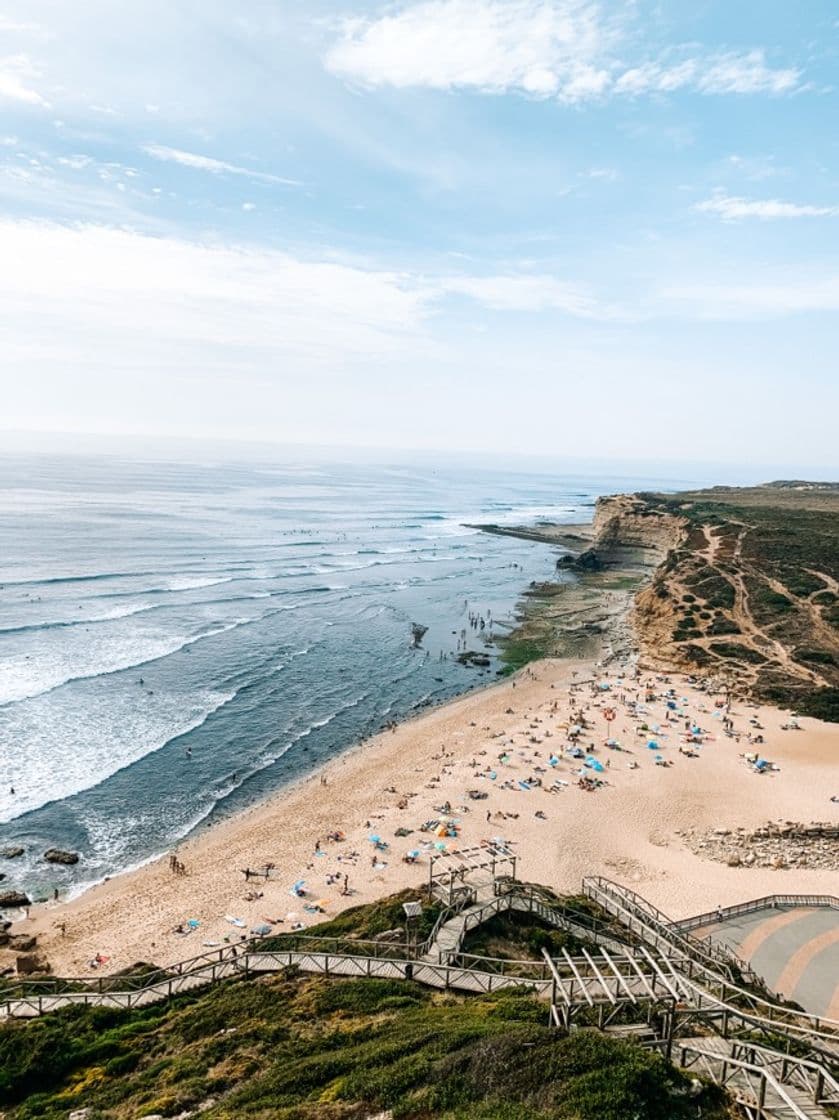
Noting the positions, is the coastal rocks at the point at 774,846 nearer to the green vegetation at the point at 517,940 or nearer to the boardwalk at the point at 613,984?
the boardwalk at the point at 613,984

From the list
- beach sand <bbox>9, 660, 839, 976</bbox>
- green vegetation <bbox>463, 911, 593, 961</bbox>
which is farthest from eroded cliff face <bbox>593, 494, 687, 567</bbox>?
green vegetation <bbox>463, 911, 593, 961</bbox>

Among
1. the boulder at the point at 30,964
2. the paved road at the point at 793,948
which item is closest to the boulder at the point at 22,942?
the boulder at the point at 30,964

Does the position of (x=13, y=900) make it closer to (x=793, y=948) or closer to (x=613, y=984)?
(x=613, y=984)

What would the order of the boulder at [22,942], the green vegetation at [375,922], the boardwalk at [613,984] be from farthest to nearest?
the boulder at [22,942], the green vegetation at [375,922], the boardwalk at [613,984]

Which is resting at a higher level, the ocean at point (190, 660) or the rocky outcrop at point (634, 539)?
the rocky outcrop at point (634, 539)

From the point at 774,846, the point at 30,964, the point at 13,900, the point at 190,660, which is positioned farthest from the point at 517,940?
the point at 190,660

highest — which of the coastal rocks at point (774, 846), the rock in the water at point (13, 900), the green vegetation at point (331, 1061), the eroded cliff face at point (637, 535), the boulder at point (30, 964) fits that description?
the eroded cliff face at point (637, 535)
